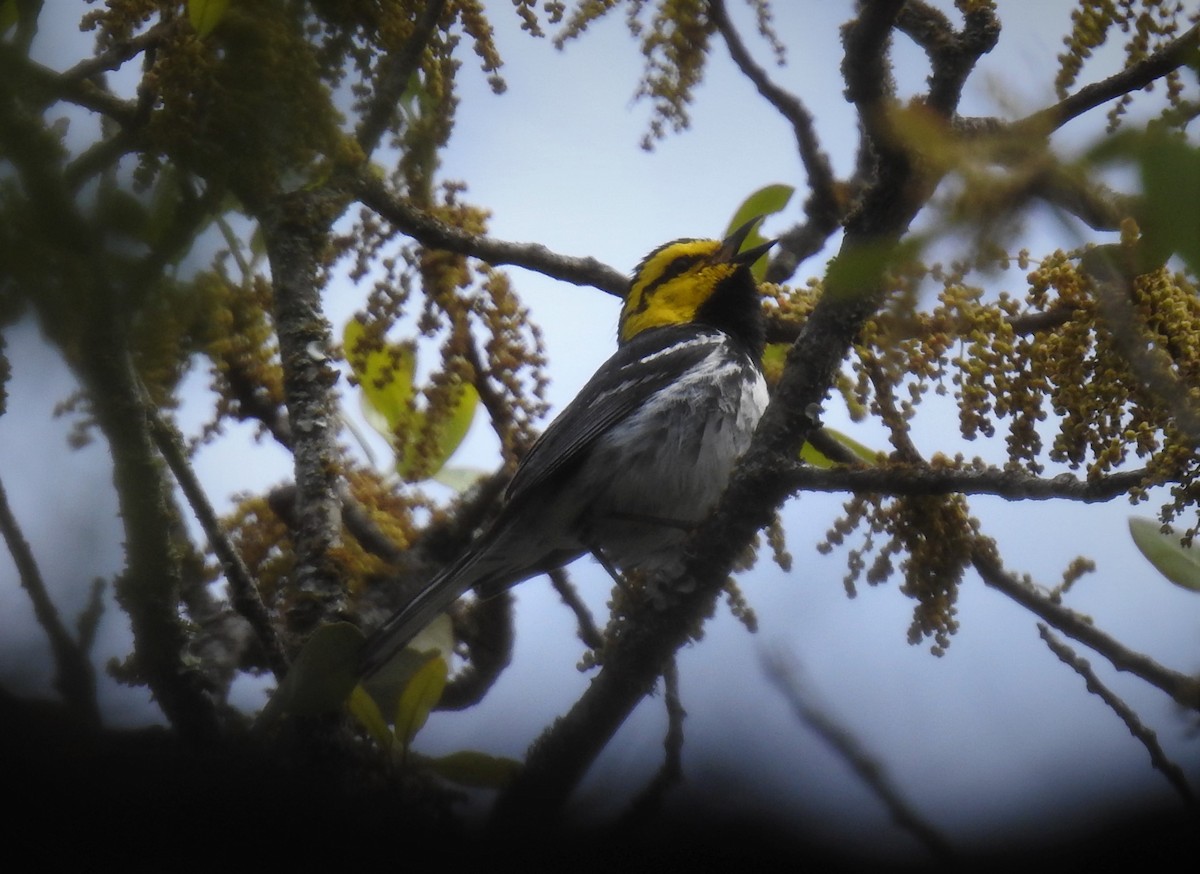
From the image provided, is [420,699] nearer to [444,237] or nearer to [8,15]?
[8,15]

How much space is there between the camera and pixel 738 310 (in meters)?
4.63

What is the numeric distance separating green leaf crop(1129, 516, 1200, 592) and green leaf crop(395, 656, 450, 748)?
1484mm

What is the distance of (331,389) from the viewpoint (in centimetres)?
319

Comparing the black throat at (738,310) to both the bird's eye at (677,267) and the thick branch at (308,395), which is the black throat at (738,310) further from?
the thick branch at (308,395)

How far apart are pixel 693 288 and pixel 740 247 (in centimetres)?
54

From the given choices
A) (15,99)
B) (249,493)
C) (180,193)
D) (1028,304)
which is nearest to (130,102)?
(180,193)

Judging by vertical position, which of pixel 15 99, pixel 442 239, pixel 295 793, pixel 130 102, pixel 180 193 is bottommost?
pixel 295 793

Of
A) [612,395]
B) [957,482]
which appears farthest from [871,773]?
[612,395]

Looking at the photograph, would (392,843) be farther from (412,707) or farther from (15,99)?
(412,707)

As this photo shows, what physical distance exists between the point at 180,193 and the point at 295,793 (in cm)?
71

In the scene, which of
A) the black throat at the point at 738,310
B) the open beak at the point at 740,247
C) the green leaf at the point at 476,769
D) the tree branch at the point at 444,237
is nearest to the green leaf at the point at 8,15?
the tree branch at the point at 444,237

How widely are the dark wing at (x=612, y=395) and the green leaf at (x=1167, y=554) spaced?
1.91 m

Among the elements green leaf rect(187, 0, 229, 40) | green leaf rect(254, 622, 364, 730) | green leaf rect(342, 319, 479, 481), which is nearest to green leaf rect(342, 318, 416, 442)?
green leaf rect(342, 319, 479, 481)

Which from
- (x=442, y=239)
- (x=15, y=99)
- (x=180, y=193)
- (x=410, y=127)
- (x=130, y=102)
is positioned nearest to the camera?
(x=15, y=99)
